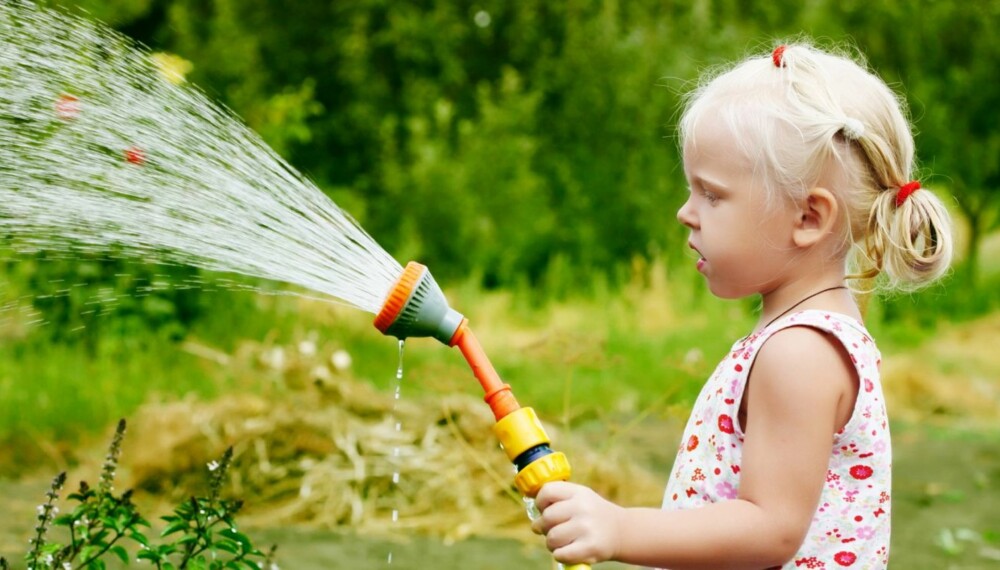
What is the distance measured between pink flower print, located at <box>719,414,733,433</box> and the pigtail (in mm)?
357

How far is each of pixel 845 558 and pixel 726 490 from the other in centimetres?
22

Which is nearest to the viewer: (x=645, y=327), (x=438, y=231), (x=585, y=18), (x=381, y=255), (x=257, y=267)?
(x=381, y=255)

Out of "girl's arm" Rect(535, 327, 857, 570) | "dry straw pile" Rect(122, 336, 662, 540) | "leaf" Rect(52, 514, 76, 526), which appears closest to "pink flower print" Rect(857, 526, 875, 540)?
"girl's arm" Rect(535, 327, 857, 570)

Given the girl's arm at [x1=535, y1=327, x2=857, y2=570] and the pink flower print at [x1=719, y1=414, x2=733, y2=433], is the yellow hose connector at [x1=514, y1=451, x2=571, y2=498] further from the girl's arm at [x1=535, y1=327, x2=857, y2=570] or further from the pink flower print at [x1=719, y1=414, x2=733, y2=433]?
the pink flower print at [x1=719, y1=414, x2=733, y2=433]

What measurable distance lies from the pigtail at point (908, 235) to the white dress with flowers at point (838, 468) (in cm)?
14

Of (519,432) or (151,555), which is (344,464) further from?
(519,432)

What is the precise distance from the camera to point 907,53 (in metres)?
10.5

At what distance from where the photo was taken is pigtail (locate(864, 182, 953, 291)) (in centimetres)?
195

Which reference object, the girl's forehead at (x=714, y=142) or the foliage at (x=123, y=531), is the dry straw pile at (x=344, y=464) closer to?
the foliage at (x=123, y=531)

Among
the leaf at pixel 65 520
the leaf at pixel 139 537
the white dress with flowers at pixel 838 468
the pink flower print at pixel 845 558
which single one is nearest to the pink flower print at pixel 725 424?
the white dress with flowers at pixel 838 468

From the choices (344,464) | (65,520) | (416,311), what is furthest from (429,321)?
(344,464)

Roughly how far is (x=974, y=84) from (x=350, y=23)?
5.35m

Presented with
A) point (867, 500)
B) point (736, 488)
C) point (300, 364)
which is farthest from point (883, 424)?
point (300, 364)

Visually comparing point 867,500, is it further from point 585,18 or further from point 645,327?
point 585,18
